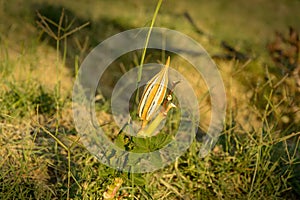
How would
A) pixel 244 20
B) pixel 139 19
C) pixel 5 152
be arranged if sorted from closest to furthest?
pixel 5 152 → pixel 139 19 → pixel 244 20

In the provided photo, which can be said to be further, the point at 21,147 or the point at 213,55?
the point at 213,55

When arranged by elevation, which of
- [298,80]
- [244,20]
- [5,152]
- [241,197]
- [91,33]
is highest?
[244,20]

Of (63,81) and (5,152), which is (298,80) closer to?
(63,81)

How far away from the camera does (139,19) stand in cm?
296

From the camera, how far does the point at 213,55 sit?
8.64 ft

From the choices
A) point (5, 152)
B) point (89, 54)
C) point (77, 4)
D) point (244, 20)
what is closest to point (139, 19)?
point (77, 4)

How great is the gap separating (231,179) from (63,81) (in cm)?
82

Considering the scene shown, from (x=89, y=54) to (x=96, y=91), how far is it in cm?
39

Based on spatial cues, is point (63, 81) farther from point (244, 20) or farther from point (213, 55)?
point (244, 20)

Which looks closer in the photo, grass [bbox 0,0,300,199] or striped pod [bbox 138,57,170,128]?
striped pod [bbox 138,57,170,128]

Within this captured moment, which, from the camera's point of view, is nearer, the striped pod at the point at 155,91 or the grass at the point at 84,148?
the striped pod at the point at 155,91

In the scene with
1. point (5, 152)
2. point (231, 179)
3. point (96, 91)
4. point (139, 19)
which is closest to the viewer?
point (5, 152)

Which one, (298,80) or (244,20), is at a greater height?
(244,20)

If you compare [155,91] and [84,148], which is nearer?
[155,91]
